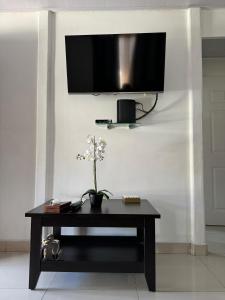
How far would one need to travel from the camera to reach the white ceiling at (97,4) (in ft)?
8.17

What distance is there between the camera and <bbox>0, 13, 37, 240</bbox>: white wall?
8.25 ft

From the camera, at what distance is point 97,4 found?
2537mm

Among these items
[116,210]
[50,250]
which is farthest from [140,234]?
[50,250]

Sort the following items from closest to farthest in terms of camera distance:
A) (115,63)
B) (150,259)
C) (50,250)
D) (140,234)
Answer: (150,259) → (50,250) → (140,234) → (115,63)

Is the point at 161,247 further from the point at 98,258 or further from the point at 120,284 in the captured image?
the point at 98,258

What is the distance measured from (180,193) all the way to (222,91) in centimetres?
181

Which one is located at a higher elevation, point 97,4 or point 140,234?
point 97,4

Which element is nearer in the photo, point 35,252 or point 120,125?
point 35,252

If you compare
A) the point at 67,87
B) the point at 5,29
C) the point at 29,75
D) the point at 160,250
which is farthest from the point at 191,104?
the point at 5,29

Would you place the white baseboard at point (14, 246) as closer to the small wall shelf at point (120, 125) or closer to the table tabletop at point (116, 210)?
the table tabletop at point (116, 210)

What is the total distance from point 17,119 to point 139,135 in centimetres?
126

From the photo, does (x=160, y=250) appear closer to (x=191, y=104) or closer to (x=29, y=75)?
(x=191, y=104)

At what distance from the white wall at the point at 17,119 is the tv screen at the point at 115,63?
49 cm

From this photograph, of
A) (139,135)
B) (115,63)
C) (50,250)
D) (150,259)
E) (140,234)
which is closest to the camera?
(150,259)
